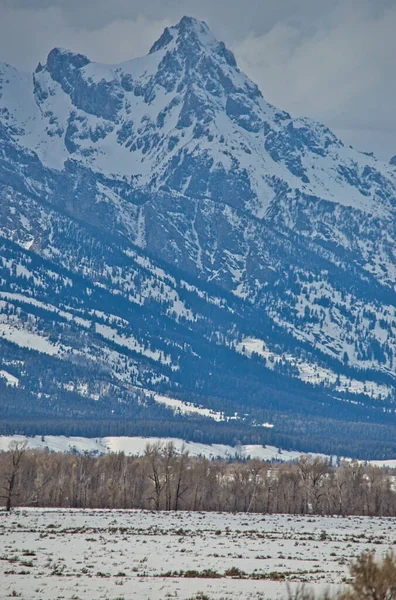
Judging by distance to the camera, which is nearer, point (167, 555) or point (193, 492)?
point (167, 555)

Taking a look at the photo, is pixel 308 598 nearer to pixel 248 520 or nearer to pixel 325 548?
pixel 325 548

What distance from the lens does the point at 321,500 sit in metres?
193

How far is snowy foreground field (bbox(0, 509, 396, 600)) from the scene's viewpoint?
237ft

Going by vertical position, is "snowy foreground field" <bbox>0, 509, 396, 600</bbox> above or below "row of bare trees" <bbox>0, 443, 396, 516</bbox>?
below

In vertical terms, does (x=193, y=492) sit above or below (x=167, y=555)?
above

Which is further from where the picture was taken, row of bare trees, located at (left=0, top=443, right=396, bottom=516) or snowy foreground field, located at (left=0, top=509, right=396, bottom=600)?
row of bare trees, located at (left=0, top=443, right=396, bottom=516)

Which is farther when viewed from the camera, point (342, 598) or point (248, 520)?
point (248, 520)

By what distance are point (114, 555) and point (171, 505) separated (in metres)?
97.2

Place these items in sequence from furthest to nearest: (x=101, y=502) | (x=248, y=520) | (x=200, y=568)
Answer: (x=101, y=502)
(x=248, y=520)
(x=200, y=568)

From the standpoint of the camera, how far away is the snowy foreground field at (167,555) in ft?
237

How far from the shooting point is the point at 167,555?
304 feet

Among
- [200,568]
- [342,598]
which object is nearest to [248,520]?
[200,568]

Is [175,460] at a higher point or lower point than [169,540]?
higher

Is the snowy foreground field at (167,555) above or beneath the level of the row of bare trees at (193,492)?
beneath
